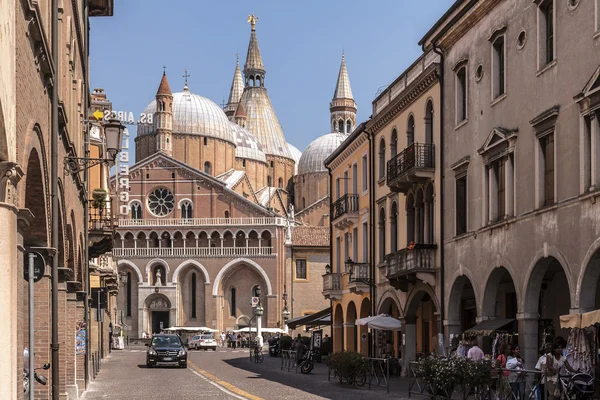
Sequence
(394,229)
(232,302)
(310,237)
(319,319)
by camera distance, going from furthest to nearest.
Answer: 1. (310,237)
2. (232,302)
3. (319,319)
4. (394,229)

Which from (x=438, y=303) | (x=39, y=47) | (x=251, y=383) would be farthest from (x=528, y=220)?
(x=39, y=47)

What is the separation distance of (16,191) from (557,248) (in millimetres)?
14173

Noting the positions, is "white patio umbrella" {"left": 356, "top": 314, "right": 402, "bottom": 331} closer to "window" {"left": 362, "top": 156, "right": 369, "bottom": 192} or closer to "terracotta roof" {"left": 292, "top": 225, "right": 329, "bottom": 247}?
"window" {"left": 362, "top": 156, "right": 369, "bottom": 192}

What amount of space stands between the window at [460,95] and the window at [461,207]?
1.71m

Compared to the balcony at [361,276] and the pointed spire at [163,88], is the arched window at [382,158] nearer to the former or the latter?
the balcony at [361,276]

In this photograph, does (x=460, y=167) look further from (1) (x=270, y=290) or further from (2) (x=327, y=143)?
(2) (x=327, y=143)

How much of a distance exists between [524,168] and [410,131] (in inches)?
427

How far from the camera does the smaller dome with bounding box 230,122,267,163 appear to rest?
4537 inches

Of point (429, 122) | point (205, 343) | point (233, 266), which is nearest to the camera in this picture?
point (429, 122)

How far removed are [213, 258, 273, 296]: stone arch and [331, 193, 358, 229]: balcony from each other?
156 ft

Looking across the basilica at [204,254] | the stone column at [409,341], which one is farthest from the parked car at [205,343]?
the stone column at [409,341]

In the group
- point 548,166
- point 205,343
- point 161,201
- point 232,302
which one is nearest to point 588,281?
point 548,166

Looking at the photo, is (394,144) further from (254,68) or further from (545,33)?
(254,68)

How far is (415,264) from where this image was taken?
32.1m
